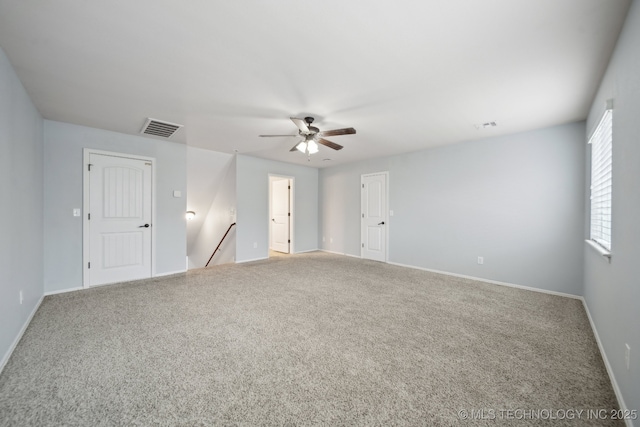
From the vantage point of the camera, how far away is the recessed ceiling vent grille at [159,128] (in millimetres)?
3818

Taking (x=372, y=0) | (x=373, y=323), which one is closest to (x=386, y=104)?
(x=372, y=0)

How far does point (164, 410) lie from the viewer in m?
1.59

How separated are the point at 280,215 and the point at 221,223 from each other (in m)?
1.69

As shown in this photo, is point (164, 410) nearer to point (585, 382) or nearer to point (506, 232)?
point (585, 382)

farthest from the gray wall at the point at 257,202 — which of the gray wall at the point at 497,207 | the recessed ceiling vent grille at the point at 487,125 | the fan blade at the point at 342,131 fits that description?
the recessed ceiling vent grille at the point at 487,125

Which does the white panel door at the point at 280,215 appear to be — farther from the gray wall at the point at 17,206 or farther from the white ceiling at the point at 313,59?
the gray wall at the point at 17,206

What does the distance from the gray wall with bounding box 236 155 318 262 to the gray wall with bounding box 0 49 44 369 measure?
3.09 m

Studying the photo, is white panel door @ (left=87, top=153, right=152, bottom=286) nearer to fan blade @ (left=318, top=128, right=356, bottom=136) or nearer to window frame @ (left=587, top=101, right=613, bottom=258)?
fan blade @ (left=318, top=128, right=356, bottom=136)

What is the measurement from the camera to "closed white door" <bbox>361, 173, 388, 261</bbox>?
6.09 m

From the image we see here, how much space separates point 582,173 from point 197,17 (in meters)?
4.85

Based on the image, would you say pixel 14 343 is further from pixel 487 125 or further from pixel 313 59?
pixel 487 125

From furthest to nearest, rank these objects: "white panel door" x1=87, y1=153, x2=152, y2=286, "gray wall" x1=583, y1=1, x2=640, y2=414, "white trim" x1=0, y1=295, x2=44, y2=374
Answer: "white panel door" x1=87, y1=153, x2=152, y2=286 → "white trim" x1=0, y1=295, x2=44, y2=374 → "gray wall" x1=583, y1=1, x2=640, y2=414

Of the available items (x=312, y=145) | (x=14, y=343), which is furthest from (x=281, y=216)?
(x=14, y=343)

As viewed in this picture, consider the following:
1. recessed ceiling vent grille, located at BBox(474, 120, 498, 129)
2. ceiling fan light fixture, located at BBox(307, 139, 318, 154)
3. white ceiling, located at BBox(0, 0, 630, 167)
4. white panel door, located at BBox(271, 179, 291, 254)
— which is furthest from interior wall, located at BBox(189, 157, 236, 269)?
recessed ceiling vent grille, located at BBox(474, 120, 498, 129)
